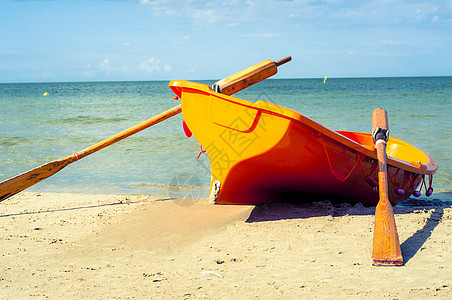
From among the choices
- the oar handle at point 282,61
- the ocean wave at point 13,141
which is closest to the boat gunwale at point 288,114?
the oar handle at point 282,61

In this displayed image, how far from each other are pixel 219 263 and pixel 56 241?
5.70 ft

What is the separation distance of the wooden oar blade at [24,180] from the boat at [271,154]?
1.83m

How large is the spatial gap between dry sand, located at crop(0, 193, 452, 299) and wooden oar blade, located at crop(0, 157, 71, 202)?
32 cm

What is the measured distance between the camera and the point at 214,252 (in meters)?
3.60

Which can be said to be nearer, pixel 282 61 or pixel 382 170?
pixel 382 170

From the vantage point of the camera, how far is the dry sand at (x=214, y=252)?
283 centimetres

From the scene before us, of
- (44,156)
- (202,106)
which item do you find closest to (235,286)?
(202,106)

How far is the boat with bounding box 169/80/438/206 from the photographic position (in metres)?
3.72

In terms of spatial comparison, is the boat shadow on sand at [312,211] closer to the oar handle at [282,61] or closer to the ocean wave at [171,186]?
the oar handle at [282,61]

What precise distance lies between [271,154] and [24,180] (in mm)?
2863

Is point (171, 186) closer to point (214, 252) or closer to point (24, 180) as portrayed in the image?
point (24, 180)

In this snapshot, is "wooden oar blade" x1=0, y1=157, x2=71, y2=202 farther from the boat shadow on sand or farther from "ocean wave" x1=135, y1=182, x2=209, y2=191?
the boat shadow on sand

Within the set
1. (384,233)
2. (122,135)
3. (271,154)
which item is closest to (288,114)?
(271,154)

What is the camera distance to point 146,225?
454 centimetres
